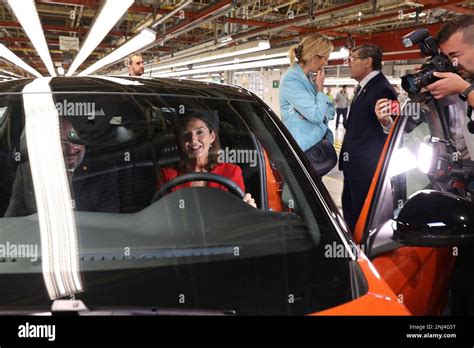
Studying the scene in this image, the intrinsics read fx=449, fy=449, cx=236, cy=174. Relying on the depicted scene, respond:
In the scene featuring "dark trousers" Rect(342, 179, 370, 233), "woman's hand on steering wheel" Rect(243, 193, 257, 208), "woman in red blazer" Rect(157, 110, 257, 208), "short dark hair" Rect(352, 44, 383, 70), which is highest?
"short dark hair" Rect(352, 44, 383, 70)

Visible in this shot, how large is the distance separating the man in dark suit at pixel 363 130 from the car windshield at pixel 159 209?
4.81 feet

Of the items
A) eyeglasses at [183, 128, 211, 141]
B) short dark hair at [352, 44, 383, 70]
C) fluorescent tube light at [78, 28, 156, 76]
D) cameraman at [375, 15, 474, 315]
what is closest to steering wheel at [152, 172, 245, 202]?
eyeglasses at [183, 128, 211, 141]

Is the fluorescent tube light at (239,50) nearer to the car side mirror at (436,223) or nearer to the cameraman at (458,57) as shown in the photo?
the cameraman at (458,57)

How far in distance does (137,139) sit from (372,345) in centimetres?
92

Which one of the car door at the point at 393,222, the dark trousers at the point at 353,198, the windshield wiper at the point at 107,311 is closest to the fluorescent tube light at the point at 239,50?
the dark trousers at the point at 353,198

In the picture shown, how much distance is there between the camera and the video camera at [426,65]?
1789mm

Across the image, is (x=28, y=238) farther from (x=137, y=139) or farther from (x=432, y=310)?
(x=432, y=310)

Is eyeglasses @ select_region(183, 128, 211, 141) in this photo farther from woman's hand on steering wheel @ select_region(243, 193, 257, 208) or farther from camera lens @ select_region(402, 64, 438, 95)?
camera lens @ select_region(402, 64, 438, 95)

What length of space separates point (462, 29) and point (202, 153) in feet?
3.86

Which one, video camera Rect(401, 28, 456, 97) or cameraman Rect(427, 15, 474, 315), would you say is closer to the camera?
cameraman Rect(427, 15, 474, 315)

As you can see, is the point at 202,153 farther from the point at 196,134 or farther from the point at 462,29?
the point at 462,29

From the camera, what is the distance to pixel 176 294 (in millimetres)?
950

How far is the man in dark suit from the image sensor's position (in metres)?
2.88

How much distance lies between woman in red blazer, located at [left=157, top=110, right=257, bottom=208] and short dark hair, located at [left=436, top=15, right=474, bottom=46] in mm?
1070
